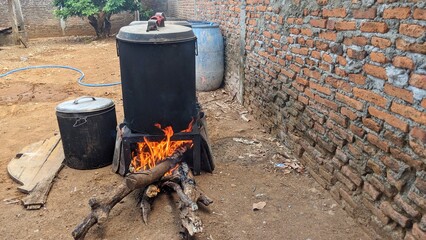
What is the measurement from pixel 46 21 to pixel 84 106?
38.8 feet

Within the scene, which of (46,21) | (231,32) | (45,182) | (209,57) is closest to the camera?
(45,182)

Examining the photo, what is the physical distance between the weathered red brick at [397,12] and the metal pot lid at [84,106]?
2597 millimetres

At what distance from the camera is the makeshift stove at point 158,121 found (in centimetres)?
262

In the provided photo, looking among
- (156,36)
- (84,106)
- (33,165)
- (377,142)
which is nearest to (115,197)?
(84,106)

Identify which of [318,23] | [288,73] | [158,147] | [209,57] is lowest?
[158,147]

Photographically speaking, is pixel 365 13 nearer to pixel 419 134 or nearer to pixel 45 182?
pixel 419 134

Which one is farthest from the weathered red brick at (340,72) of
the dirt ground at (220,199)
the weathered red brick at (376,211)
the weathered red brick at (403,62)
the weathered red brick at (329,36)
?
the dirt ground at (220,199)

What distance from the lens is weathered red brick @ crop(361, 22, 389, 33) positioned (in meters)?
2.10

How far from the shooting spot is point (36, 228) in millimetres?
2531

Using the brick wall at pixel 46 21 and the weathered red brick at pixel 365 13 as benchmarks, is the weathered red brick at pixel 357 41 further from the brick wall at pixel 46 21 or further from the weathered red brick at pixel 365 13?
the brick wall at pixel 46 21

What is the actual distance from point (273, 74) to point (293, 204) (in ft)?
5.61

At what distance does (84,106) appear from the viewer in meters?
3.26

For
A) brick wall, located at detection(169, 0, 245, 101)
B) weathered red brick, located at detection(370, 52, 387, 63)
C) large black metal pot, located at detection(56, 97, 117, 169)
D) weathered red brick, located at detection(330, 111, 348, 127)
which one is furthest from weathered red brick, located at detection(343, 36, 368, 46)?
brick wall, located at detection(169, 0, 245, 101)

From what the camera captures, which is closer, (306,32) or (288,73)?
(306,32)
